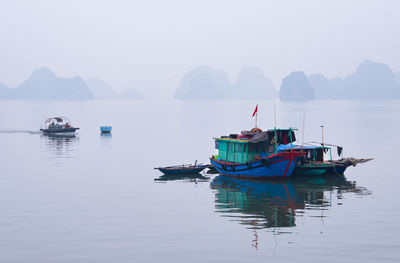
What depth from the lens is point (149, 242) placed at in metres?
25.9

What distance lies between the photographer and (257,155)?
157 feet

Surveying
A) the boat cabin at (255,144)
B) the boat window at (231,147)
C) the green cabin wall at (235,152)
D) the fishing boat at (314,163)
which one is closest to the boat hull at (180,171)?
the green cabin wall at (235,152)

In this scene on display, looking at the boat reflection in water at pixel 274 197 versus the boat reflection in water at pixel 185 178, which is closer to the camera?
the boat reflection in water at pixel 274 197

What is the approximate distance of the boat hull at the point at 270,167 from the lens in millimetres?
45156

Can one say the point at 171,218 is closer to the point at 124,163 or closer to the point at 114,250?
the point at 114,250

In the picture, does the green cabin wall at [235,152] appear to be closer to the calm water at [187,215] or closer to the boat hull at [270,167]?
the boat hull at [270,167]

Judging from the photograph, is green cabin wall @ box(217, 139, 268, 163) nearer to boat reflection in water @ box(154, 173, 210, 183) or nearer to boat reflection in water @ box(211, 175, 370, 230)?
boat reflection in water @ box(211, 175, 370, 230)

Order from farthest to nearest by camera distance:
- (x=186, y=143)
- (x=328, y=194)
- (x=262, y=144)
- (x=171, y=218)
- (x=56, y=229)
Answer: (x=186, y=143), (x=262, y=144), (x=328, y=194), (x=171, y=218), (x=56, y=229)

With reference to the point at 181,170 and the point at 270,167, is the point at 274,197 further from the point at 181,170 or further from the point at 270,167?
the point at 181,170

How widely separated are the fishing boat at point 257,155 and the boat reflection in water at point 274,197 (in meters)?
0.95

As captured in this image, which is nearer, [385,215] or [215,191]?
[385,215]

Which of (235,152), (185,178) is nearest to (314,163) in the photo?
(235,152)

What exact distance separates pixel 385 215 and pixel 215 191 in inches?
582

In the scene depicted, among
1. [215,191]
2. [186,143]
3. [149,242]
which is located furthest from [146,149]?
[149,242]
